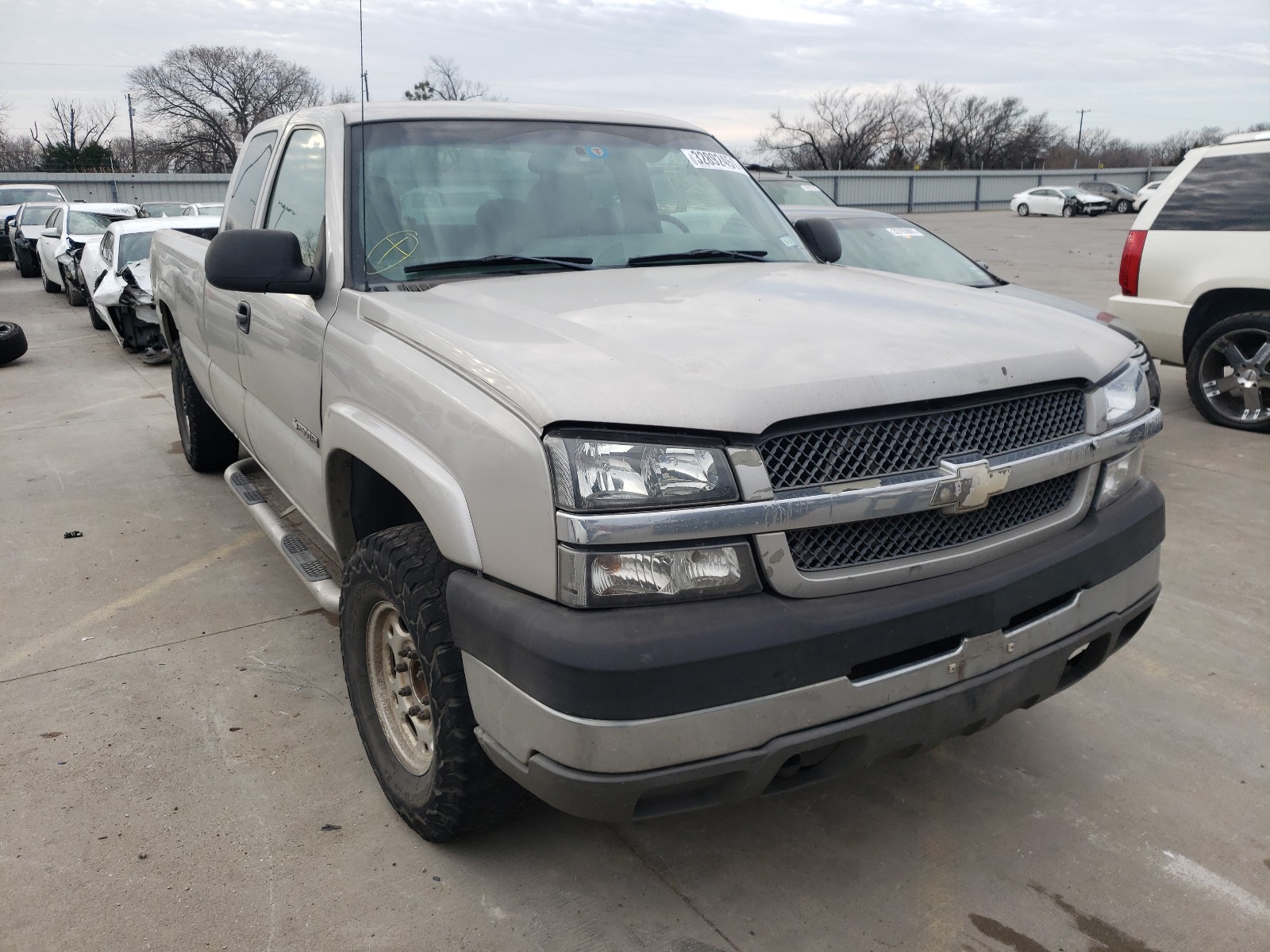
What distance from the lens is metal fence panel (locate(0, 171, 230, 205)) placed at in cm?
3369

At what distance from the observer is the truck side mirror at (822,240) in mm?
4039

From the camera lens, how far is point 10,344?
416 inches

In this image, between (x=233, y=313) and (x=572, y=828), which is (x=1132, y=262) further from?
→ (x=572, y=828)

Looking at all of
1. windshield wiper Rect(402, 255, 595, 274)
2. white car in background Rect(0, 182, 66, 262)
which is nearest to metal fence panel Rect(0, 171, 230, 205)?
white car in background Rect(0, 182, 66, 262)

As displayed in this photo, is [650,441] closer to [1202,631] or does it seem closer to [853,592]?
[853,592]

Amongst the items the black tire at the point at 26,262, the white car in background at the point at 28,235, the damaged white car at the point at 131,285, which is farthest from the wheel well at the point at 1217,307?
the black tire at the point at 26,262

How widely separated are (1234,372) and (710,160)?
4951mm

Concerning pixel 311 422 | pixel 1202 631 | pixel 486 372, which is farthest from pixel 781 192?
pixel 486 372

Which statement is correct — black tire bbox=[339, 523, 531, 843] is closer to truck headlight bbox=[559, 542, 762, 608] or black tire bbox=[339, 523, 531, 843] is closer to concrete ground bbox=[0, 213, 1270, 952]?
concrete ground bbox=[0, 213, 1270, 952]

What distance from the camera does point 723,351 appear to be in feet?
7.56

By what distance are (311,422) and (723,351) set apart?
158 cm

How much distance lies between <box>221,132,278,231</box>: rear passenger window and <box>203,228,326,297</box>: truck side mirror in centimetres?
134

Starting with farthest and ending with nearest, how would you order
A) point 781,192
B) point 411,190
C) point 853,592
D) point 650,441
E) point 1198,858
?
point 781,192 < point 411,190 < point 1198,858 < point 853,592 < point 650,441

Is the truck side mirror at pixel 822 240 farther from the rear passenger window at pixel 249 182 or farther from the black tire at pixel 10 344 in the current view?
the black tire at pixel 10 344
